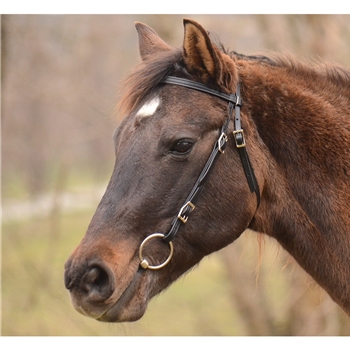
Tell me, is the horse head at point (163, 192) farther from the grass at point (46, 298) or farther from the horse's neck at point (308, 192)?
the grass at point (46, 298)

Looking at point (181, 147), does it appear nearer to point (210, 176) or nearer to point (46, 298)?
point (210, 176)

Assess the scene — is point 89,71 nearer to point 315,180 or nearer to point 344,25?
point 344,25

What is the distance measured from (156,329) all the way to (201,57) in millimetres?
9656

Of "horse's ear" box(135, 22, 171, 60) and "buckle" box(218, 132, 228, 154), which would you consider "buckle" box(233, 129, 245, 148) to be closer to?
"buckle" box(218, 132, 228, 154)

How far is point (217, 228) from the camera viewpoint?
127 inches

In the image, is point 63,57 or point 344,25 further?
point 63,57

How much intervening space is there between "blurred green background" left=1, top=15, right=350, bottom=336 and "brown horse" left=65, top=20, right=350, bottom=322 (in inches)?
255

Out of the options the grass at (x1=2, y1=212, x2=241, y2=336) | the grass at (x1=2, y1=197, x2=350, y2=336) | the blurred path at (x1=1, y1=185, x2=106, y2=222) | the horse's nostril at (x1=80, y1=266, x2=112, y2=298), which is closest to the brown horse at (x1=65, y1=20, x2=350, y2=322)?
the horse's nostril at (x1=80, y1=266, x2=112, y2=298)

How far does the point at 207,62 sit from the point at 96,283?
1.54 metres

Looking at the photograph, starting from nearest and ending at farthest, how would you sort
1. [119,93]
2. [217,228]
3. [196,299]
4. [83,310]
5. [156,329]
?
[83,310] → [217,228] → [119,93] → [156,329] → [196,299]

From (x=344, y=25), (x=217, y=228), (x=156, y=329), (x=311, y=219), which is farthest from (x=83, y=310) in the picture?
(x=156, y=329)

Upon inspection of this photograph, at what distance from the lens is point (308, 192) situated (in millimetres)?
3361

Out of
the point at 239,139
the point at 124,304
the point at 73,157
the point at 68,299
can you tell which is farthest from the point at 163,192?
the point at 73,157

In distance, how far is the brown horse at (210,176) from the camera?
301 cm
